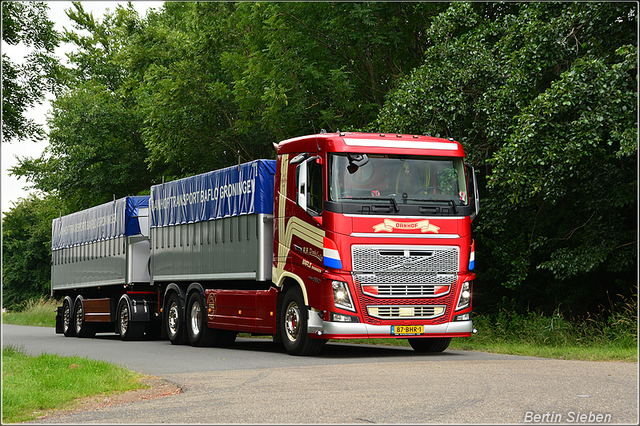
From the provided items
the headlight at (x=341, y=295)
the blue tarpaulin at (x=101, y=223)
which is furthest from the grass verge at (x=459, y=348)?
the blue tarpaulin at (x=101, y=223)

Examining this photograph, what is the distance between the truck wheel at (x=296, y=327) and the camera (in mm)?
14891

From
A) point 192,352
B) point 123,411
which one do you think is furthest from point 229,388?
point 192,352

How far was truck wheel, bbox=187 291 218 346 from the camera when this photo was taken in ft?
60.7

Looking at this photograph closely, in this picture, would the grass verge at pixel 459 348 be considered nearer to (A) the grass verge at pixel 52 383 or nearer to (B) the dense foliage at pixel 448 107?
(A) the grass verge at pixel 52 383

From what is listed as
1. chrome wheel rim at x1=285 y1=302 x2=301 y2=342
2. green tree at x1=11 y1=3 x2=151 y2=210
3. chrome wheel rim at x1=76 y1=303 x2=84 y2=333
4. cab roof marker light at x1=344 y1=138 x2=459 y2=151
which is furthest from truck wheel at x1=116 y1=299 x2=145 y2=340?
green tree at x1=11 y1=3 x2=151 y2=210

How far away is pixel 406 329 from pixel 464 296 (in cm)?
128

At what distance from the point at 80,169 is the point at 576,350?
2853cm

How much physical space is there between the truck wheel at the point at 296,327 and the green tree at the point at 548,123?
4.87m

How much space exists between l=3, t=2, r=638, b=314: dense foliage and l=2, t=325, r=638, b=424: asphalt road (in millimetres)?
4975

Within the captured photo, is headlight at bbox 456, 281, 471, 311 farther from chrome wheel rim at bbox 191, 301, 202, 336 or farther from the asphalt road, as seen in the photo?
chrome wheel rim at bbox 191, 301, 202, 336

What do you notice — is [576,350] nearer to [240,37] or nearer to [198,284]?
[198,284]

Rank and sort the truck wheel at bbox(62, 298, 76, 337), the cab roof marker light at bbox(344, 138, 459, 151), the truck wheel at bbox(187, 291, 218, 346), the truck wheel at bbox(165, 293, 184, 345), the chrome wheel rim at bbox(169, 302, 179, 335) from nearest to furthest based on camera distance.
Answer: the cab roof marker light at bbox(344, 138, 459, 151) < the truck wheel at bbox(187, 291, 218, 346) < the truck wheel at bbox(165, 293, 184, 345) < the chrome wheel rim at bbox(169, 302, 179, 335) < the truck wheel at bbox(62, 298, 76, 337)

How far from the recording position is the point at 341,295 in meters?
14.1

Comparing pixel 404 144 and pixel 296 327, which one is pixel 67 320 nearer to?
pixel 296 327
